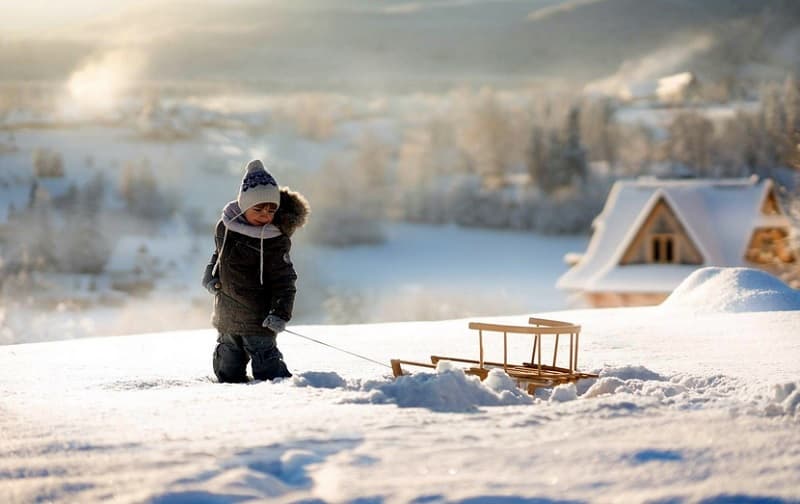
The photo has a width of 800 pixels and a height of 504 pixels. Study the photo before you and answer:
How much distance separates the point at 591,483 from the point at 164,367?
11.9 feet

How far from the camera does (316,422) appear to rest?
3912mm

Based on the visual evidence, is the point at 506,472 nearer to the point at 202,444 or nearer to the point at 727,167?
the point at 202,444

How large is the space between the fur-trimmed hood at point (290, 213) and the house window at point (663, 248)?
17.0 metres

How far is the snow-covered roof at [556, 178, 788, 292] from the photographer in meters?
21.5

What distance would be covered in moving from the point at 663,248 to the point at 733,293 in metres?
13.3

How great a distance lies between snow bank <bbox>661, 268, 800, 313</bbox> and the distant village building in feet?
38.4

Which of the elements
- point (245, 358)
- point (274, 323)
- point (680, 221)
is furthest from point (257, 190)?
point (680, 221)

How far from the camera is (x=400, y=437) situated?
3711 millimetres

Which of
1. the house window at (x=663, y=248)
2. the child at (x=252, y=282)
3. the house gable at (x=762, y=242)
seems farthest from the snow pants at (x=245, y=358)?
the house gable at (x=762, y=242)

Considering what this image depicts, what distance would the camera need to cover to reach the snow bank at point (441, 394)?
432cm

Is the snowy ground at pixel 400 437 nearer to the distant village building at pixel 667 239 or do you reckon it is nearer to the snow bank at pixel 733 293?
the snow bank at pixel 733 293

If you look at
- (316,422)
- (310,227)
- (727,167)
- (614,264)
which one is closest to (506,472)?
(316,422)

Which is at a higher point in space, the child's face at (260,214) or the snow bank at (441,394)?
the child's face at (260,214)

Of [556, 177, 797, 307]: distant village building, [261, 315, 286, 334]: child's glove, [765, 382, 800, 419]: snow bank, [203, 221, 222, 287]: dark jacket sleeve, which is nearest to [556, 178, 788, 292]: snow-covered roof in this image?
[556, 177, 797, 307]: distant village building
